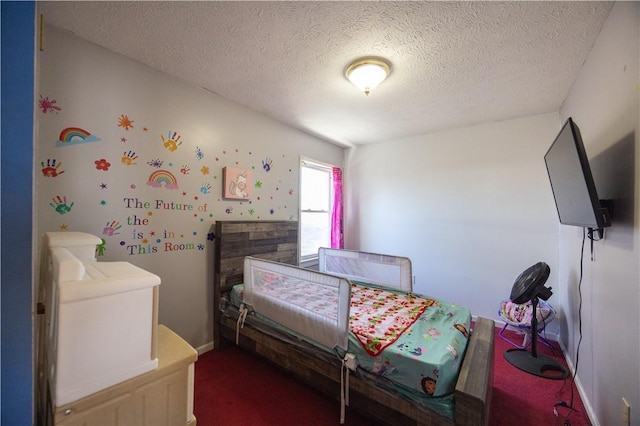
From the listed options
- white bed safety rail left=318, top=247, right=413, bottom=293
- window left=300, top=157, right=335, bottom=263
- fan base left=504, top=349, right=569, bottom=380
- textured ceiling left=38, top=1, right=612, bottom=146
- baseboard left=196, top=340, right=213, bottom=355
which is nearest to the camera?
textured ceiling left=38, top=1, right=612, bottom=146

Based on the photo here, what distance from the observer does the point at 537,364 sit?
211 centimetres

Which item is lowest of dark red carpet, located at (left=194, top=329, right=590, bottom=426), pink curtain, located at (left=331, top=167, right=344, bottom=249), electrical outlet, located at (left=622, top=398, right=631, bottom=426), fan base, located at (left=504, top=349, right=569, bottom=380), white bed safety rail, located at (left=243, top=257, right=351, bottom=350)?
dark red carpet, located at (left=194, top=329, right=590, bottom=426)

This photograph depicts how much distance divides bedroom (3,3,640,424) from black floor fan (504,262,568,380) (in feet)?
0.71

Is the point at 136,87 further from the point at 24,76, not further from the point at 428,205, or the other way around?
the point at 428,205

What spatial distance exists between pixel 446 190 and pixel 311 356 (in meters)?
2.62

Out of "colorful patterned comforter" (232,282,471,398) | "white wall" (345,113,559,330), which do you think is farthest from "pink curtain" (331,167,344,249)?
"colorful patterned comforter" (232,282,471,398)

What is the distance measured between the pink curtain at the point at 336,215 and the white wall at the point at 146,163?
1.32 metres

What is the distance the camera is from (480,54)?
1.72 m

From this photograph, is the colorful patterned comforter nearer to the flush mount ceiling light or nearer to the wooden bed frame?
the wooden bed frame

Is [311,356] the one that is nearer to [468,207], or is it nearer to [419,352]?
[419,352]

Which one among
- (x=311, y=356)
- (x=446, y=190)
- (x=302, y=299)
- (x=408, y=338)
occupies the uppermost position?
(x=446, y=190)

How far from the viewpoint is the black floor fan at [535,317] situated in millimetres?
2037

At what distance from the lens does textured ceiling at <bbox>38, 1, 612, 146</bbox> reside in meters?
1.38

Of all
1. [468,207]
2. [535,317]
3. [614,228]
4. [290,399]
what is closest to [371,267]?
[290,399]
